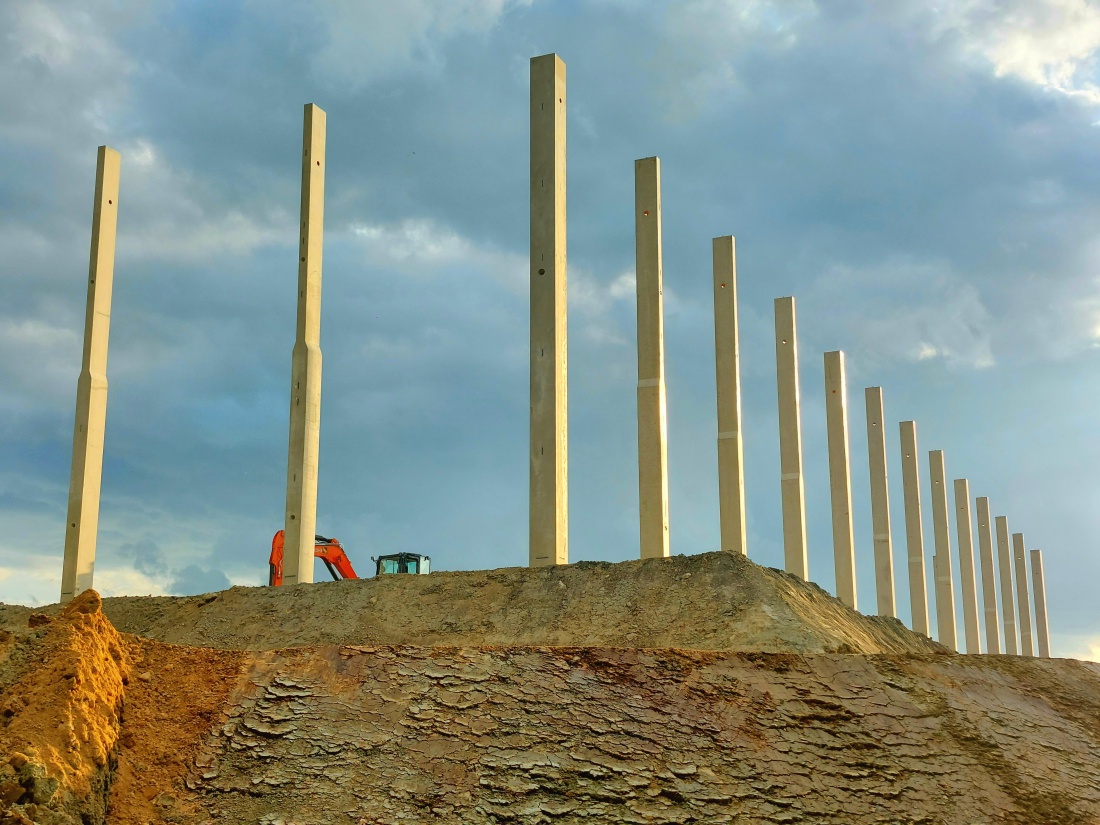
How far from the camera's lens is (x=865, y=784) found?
6.26 metres

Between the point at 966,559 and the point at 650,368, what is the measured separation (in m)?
19.8

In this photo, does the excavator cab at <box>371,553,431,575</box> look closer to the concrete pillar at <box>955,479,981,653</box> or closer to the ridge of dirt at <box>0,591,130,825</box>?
the ridge of dirt at <box>0,591,130,825</box>

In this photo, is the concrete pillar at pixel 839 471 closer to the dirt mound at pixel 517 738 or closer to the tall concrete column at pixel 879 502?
the tall concrete column at pixel 879 502

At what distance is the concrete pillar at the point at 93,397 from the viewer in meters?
12.3

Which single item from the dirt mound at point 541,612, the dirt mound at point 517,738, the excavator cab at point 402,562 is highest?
the excavator cab at point 402,562

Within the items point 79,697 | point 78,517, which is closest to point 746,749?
point 79,697

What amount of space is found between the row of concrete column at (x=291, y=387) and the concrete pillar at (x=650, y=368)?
353 centimetres

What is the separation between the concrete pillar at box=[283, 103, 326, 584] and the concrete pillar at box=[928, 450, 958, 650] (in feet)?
61.4

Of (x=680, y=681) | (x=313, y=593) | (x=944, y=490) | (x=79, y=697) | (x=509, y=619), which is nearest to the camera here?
(x=79, y=697)

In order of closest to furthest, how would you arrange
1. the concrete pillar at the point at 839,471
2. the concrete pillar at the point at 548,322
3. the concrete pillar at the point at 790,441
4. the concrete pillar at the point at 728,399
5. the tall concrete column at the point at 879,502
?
the concrete pillar at the point at 548,322 → the concrete pillar at the point at 728,399 → the concrete pillar at the point at 790,441 → the concrete pillar at the point at 839,471 → the tall concrete column at the point at 879,502

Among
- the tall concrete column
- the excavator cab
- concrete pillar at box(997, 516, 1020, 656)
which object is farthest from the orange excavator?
concrete pillar at box(997, 516, 1020, 656)

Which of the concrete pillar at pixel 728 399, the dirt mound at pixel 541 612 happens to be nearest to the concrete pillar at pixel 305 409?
the dirt mound at pixel 541 612

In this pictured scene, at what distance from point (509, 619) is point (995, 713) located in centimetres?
420

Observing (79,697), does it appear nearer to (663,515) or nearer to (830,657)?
(830,657)
